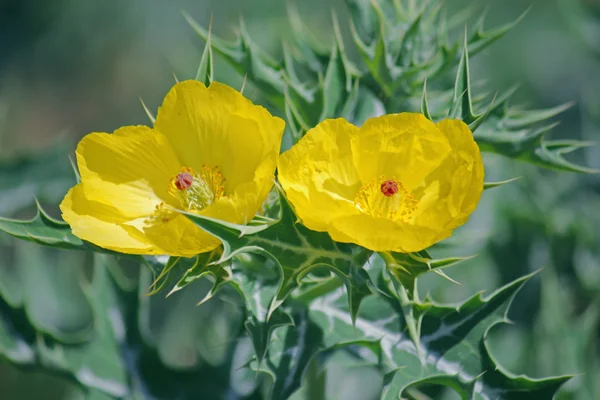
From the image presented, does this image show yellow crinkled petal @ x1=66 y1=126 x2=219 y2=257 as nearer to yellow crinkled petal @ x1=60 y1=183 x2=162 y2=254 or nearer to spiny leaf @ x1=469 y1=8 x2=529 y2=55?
yellow crinkled petal @ x1=60 y1=183 x2=162 y2=254

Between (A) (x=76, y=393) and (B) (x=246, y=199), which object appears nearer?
(B) (x=246, y=199)

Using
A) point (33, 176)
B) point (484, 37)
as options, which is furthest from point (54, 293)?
point (484, 37)

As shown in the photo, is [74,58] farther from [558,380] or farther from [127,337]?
[558,380]

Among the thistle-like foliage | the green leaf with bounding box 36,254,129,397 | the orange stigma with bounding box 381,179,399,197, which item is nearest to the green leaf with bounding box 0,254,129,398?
the green leaf with bounding box 36,254,129,397

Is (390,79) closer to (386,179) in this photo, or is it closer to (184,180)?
(386,179)

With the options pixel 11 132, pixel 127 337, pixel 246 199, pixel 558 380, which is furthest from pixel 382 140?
pixel 11 132

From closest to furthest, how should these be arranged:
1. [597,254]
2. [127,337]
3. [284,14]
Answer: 1. [127,337]
2. [597,254]
3. [284,14]

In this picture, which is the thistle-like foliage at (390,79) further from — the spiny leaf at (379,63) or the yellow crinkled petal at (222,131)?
the yellow crinkled petal at (222,131)
